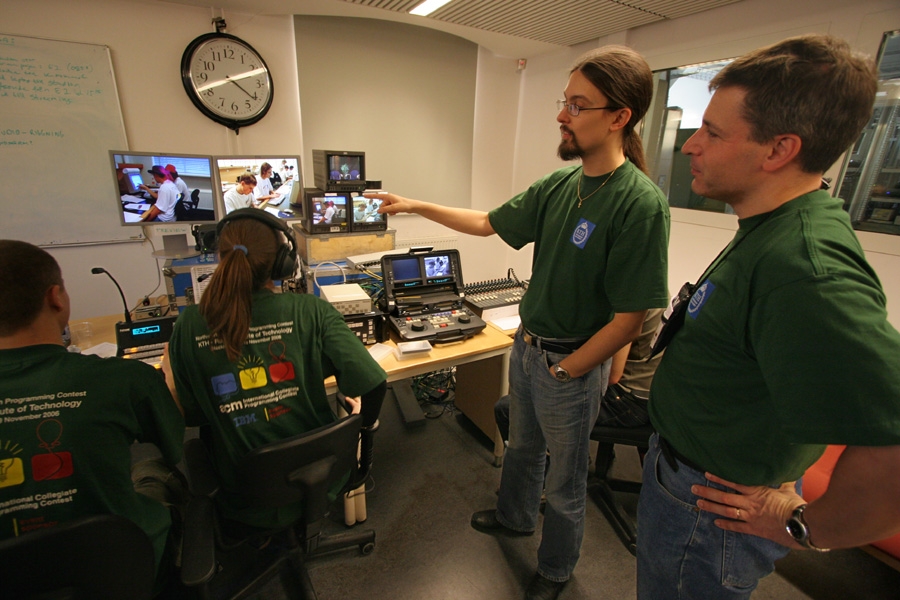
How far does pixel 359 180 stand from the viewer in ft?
8.02

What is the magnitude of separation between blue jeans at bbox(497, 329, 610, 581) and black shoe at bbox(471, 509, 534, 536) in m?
0.26

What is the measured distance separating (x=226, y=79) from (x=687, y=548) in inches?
151

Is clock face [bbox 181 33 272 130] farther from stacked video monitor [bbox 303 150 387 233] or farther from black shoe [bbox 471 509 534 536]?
black shoe [bbox 471 509 534 536]

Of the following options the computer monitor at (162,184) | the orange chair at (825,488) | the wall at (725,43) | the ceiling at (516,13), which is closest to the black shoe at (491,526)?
the orange chair at (825,488)

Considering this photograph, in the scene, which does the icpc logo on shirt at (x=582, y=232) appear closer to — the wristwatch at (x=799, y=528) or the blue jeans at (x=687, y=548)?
the blue jeans at (x=687, y=548)

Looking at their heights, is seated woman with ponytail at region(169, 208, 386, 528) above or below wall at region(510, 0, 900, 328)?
below

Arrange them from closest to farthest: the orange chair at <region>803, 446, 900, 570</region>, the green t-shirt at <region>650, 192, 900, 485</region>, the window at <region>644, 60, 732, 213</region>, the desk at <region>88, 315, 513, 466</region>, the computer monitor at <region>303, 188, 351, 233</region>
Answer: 1. the green t-shirt at <region>650, 192, 900, 485</region>
2. the orange chair at <region>803, 446, 900, 570</region>
3. the desk at <region>88, 315, 513, 466</region>
4. the computer monitor at <region>303, 188, 351, 233</region>
5. the window at <region>644, 60, 732, 213</region>

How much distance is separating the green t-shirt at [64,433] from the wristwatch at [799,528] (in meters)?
1.38

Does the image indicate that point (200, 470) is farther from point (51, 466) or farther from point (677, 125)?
point (677, 125)

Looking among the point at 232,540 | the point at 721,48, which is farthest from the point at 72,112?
the point at 721,48

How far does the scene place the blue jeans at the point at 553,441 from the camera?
1377mm

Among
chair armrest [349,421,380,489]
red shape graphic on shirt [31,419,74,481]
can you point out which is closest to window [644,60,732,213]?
chair armrest [349,421,380,489]

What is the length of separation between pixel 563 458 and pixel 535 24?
123 inches

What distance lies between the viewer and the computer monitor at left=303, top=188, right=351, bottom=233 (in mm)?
2289
